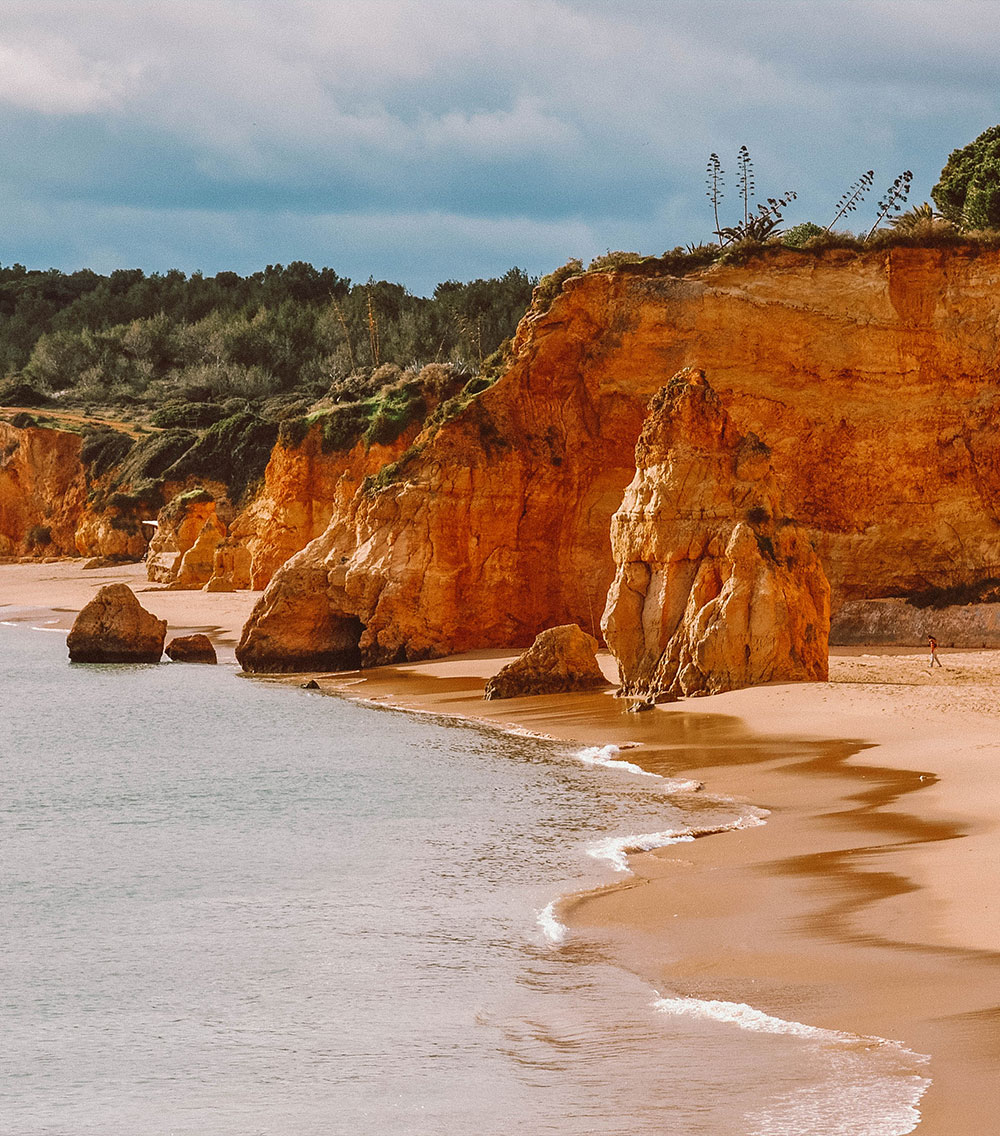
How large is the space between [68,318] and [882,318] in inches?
3818

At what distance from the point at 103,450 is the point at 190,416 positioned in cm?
579

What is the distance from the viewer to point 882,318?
31359 mm

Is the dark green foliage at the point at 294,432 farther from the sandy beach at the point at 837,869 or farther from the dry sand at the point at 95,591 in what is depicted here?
the sandy beach at the point at 837,869

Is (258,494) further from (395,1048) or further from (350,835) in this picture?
(395,1048)

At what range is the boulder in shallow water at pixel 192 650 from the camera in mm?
35125

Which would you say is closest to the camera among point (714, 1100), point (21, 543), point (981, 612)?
point (714, 1100)

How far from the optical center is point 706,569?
23.0 metres

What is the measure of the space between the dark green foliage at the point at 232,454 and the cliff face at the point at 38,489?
909cm

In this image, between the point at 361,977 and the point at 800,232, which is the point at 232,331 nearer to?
the point at 800,232

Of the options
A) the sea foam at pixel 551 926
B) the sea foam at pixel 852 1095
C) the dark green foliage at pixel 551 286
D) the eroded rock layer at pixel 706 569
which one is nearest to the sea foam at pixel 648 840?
the sea foam at pixel 551 926

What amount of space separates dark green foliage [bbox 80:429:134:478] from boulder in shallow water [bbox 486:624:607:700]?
49997mm

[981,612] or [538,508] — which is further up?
[538,508]

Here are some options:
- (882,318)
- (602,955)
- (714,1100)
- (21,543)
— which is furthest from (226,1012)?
(21,543)

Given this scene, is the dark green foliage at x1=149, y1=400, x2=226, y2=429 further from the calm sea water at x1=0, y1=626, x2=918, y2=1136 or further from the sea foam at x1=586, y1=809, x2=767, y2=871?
the sea foam at x1=586, y1=809, x2=767, y2=871
